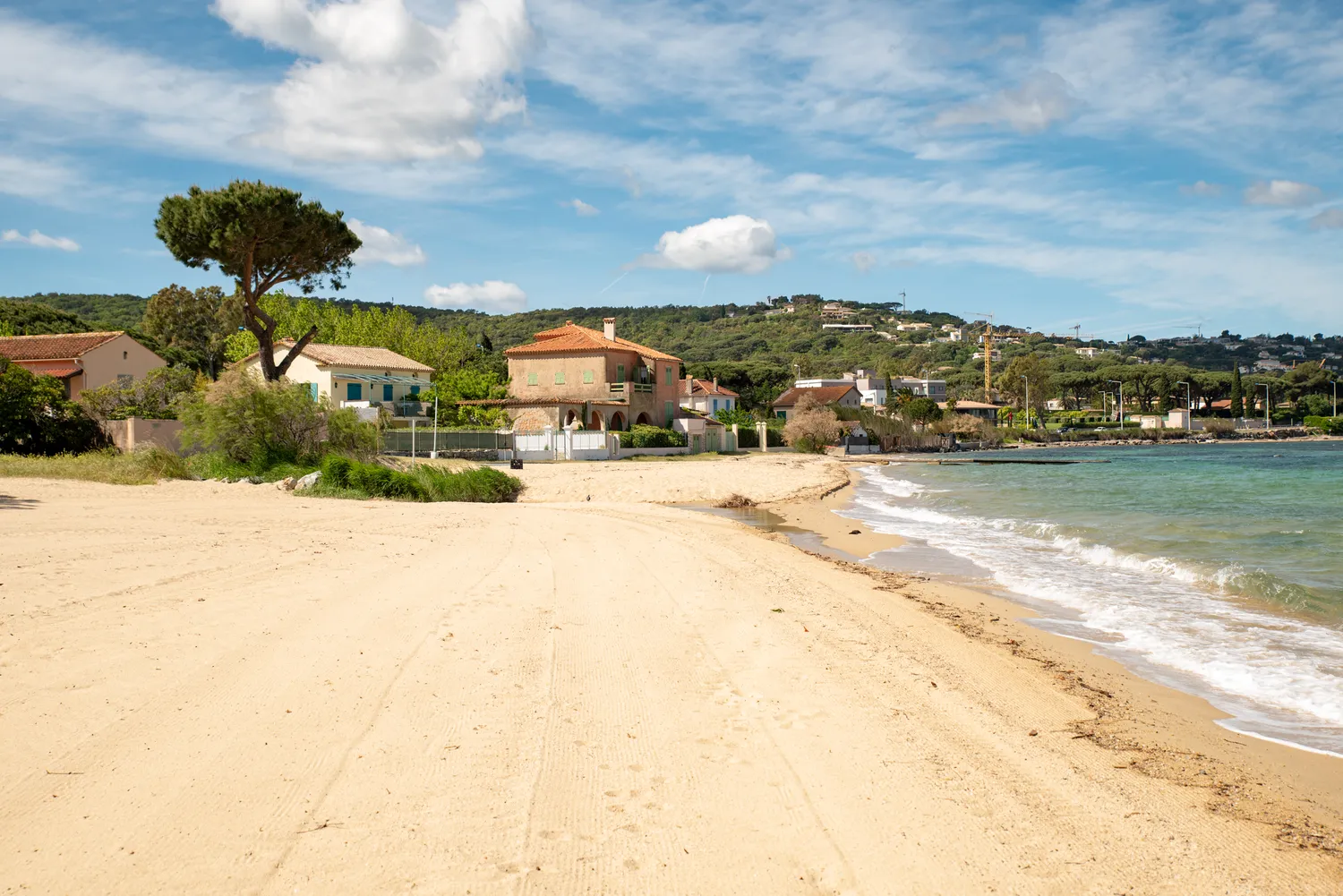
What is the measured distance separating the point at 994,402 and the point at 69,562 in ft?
453

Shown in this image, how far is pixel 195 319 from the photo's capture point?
6988cm

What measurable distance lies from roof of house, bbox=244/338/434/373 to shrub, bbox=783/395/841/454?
26.4m

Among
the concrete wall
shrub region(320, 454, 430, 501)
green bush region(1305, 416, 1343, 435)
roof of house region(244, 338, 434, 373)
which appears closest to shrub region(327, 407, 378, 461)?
shrub region(320, 454, 430, 501)

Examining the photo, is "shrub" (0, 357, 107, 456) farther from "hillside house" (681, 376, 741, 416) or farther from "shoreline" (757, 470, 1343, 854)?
"hillside house" (681, 376, 741, 416)

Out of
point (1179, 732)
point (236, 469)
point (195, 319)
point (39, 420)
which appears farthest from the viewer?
point (195, 319)

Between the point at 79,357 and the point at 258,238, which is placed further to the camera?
the point at 79,357

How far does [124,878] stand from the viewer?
3291 mm

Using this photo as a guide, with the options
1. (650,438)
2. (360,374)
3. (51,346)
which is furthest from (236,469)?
(650,438)

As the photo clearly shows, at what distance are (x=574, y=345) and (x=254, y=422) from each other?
103 ft

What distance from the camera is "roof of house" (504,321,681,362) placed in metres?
53.5

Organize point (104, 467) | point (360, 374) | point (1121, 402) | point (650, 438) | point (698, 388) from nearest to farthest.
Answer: point (104, 467)
point (650, 438)
point (360, 374)
point (698, 388)
point (1121, 402)

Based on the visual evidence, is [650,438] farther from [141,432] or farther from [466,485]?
[141,432]

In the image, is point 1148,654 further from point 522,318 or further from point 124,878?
point 522,318

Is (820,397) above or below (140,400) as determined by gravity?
above
